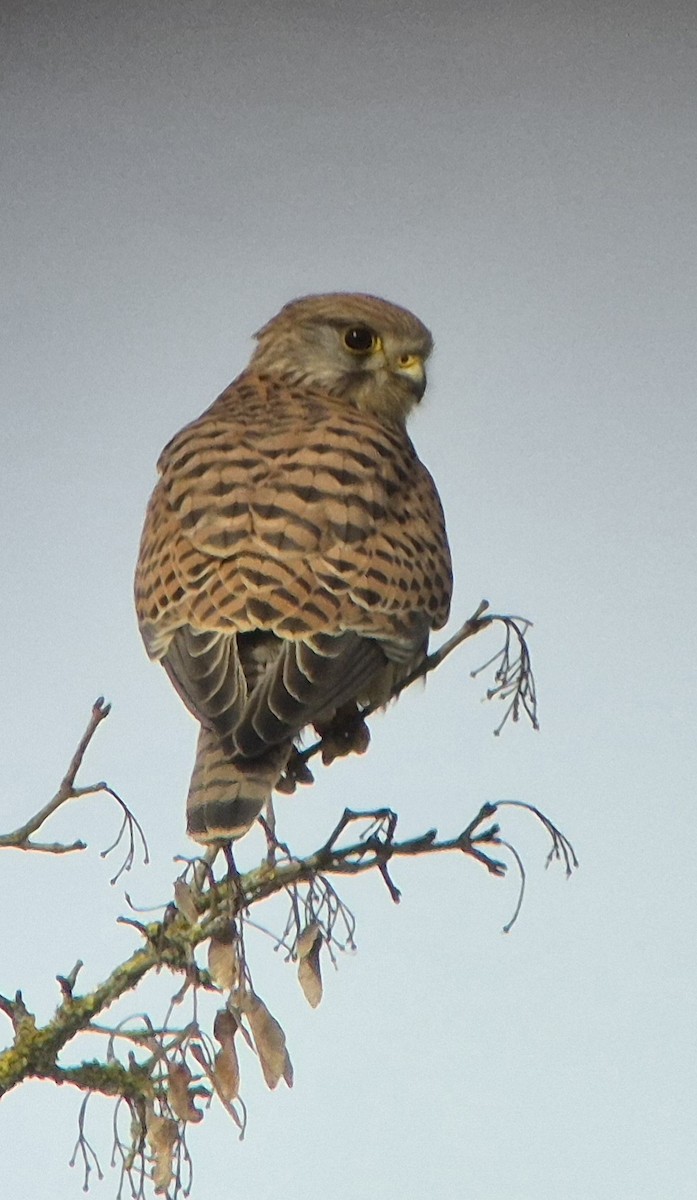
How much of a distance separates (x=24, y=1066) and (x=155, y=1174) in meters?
0.18

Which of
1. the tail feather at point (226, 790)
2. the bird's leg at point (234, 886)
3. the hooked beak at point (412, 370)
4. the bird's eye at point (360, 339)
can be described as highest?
the bird's eye at point (360, 339)

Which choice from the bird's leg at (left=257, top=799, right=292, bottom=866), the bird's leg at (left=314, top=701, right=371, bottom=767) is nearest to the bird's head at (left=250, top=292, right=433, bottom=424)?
the bird's leg at (left=314, top=701, right=371, bottom=767)

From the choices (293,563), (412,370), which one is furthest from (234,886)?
(412,370)

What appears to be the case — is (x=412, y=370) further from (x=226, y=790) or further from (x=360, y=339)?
(x=226, y=790)

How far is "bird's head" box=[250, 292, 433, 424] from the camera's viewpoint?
258 cm

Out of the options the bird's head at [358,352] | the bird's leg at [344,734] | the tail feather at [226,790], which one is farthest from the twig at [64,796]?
the bird's head at [358,352]

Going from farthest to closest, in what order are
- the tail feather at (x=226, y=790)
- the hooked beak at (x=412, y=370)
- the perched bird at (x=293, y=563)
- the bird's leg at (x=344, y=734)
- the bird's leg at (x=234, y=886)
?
the hooked beak at (x=412, y=370) < the bird's leg at (x=344, y=734) < the perched bird at (x=293, y=563) < the tail feather at (x=226, y=790) < the bird's leg at (x=234, y=886)

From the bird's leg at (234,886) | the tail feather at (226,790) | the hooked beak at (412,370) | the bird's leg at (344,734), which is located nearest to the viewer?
the bird's leg at (234,886)

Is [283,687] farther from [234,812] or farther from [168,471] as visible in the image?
[168,471]

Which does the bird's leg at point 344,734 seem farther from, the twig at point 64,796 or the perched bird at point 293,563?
the twig at point 64,796

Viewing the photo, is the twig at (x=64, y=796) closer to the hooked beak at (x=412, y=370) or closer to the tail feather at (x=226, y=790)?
the tail feather at (x=226, y=790)

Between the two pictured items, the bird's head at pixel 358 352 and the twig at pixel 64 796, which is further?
the bird's head at pixel 358 352

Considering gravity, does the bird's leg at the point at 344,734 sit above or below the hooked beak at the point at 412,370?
below

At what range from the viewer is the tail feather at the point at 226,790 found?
1673 millimetres
